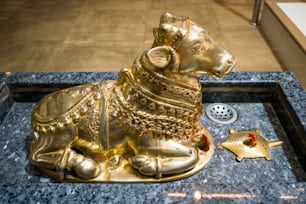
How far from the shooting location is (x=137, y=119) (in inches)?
43.1

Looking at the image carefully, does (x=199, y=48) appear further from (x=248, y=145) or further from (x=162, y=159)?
(x=248, y=145)

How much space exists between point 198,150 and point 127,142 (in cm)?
31

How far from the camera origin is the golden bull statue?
40.3 inches

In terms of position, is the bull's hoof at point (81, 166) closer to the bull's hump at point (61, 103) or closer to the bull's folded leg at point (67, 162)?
the bull's folded leg at point (67, 162)

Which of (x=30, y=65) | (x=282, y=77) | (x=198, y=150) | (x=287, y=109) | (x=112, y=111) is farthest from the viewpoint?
(x=30, y=65)

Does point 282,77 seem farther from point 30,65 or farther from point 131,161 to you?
point 30,65

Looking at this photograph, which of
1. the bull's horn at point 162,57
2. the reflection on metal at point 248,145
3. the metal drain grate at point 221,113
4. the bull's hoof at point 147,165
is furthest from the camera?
the metal drain grate at point 221,113

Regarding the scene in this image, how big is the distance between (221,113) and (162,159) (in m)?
0.54

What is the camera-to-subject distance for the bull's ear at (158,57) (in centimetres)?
99

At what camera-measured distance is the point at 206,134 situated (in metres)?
1.38

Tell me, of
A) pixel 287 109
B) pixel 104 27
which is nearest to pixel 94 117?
pixel 287 109

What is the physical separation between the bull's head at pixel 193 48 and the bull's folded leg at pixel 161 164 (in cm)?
32

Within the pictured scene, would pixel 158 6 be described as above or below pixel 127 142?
below

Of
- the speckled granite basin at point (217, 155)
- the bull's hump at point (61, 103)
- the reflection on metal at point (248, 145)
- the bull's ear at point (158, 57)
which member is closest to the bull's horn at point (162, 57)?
the bull's ear at point (158, 57)
